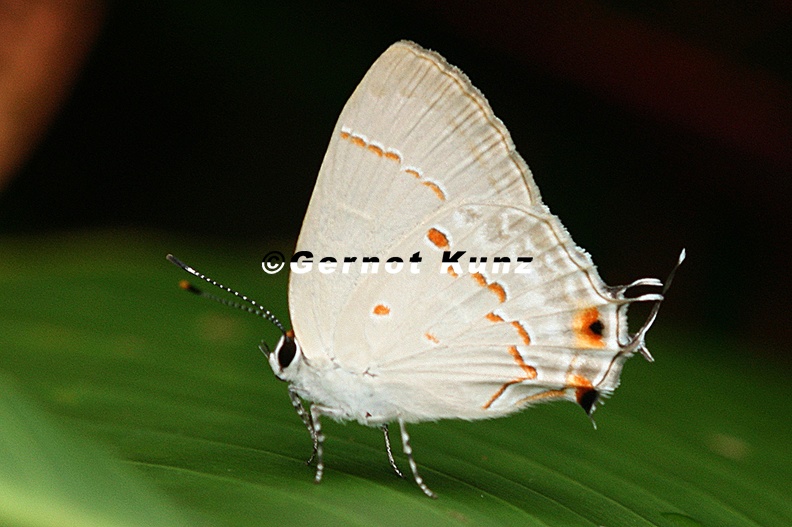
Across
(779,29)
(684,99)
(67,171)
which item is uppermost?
(779,29)

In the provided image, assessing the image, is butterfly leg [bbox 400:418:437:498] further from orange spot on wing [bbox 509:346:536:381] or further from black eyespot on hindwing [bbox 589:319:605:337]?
black eyespot on hindwing [bbox 589:319:605:337]

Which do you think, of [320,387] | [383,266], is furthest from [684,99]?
[320,387]

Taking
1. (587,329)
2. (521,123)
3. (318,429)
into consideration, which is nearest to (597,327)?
(587,329)

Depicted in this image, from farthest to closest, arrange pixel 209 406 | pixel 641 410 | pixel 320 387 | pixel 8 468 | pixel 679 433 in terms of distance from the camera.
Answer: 1. pixel 641 410
2. pixel 679 433
3. pixel 209 406
4. pixel 320 387
5. pixel 8 468

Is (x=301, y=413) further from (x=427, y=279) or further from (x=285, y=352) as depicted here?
(x=427, y=279)

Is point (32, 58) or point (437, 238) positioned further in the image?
point (32, 58)

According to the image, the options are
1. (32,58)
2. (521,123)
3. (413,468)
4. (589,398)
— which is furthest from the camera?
(521,123)

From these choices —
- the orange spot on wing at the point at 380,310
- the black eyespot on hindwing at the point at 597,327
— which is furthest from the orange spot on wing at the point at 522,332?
the orange spot on wing at the point at 380,310

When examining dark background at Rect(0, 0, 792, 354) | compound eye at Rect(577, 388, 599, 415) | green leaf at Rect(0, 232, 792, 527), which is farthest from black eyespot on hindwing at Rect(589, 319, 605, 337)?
dark background at Rect(0, 0, 792, 354)

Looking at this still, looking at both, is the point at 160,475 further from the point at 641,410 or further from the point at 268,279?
the point at 268,279
